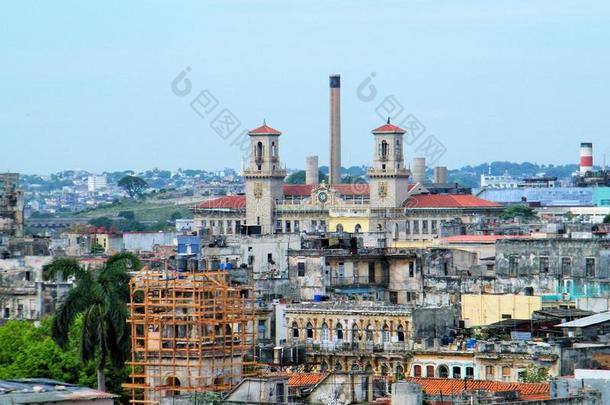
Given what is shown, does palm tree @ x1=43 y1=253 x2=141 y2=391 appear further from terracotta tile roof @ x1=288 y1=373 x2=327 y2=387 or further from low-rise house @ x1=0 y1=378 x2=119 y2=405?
low-rise house @ x1=0 y1=378 x2=119 y2=405

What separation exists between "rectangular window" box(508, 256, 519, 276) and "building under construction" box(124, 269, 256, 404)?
41.5 meters

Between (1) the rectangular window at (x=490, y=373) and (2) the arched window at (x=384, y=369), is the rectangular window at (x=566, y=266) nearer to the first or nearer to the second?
(2) the arched window at (x=384, y=369)

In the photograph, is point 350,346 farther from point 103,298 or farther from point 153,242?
point 153,242

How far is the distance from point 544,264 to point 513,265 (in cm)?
227

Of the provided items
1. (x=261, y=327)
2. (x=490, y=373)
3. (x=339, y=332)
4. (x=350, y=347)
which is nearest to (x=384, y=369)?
(x=350, y=347)

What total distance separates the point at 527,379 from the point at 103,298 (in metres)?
12.7

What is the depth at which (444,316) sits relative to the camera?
9206 centimetres

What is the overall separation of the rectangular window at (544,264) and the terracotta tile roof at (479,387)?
124ft

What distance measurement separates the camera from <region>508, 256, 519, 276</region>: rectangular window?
110 metres

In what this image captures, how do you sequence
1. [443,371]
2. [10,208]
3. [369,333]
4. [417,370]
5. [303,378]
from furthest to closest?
1. [10,208]
2. [369,333]
3. [417,370]
4. [443,371]
5. [303,378]

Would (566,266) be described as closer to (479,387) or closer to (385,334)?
(385,334)

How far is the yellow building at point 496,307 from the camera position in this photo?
96062 mm

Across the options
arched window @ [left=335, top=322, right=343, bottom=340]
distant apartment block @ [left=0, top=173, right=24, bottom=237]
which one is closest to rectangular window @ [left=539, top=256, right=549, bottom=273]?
arched window @ [left=335, top=322, right=343, bottom=340]

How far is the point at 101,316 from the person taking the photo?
2908 inches
